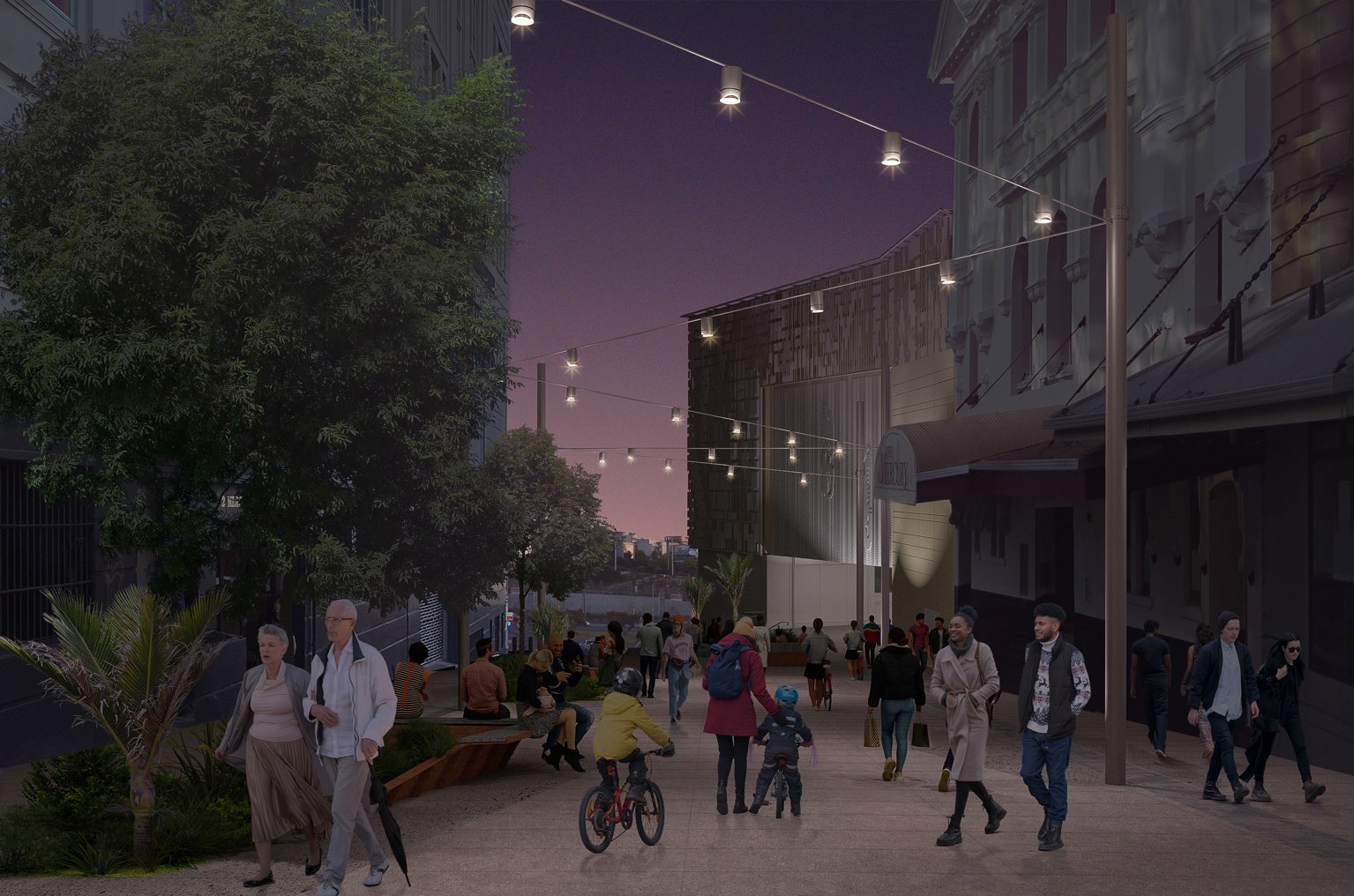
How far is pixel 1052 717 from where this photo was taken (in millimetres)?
9898

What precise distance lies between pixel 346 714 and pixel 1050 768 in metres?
5.11

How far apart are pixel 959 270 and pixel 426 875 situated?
89.0ft

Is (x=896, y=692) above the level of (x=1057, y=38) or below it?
below

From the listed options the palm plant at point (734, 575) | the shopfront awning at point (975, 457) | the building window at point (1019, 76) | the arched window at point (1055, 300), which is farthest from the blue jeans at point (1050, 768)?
the palm plant at point (734, 575)

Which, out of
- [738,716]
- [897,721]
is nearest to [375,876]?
[738,716]

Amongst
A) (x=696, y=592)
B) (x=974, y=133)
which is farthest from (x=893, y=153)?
(x=696, y=592)

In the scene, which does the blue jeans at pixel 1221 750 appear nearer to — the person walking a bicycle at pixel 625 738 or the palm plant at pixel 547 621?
the person walking a bicycle at pixel 625 738

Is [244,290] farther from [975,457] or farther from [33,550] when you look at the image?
[975,457]

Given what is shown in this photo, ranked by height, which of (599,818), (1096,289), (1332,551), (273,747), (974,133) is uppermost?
(974,133)

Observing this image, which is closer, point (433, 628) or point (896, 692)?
point (896, 692)

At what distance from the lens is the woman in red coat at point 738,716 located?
37.2ft

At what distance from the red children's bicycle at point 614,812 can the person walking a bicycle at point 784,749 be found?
53.1 inches

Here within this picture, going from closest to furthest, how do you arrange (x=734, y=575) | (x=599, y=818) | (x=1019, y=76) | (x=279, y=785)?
(x=279, y=785), (x=599, y=818), (x=1019, y=76), (x=734, y=575)

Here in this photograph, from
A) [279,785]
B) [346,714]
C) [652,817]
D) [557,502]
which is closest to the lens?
[346,714]
